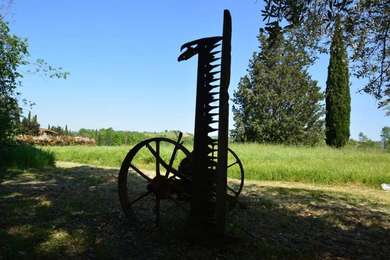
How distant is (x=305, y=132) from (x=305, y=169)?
1522 centimetres

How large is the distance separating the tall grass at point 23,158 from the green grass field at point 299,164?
11.2 feet

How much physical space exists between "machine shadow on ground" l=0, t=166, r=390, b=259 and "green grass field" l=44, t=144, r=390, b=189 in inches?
174

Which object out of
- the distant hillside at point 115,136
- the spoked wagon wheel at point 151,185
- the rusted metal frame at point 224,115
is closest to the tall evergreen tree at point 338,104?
the distant hillside at point 115,136

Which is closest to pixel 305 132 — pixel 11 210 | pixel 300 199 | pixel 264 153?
pixel 264 153

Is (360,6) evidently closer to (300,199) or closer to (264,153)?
(300,199)

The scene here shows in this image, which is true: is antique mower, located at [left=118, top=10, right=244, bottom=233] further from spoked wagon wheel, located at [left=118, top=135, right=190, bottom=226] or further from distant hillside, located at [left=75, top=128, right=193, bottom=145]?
distant hillside, located at [left=75, top=128, right=193, bottom=145]

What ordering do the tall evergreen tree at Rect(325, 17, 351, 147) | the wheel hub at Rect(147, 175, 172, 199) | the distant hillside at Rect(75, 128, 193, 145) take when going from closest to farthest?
the wheel hub at Rect(147, 175, 172, 199) → the tall evergreen tree at Rect(325, 17, 351, 147) → the distant hillside at Rect(75, 128, 193, 145)

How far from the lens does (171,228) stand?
649 centimetres

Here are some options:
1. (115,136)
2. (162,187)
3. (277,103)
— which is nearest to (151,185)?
(162,187)

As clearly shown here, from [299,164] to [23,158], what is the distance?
31.7 ft

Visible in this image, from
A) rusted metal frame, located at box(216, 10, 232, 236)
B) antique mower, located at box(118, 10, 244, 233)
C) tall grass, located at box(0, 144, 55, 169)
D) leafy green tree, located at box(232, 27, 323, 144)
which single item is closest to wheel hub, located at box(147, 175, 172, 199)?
antique mower, located at box(118, 10, 244, 233)

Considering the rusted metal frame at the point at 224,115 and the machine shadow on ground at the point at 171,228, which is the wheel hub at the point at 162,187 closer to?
the machine shadow on ground at the point at 171,228

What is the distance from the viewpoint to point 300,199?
32.8 feet

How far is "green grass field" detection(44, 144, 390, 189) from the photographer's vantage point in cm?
1465
